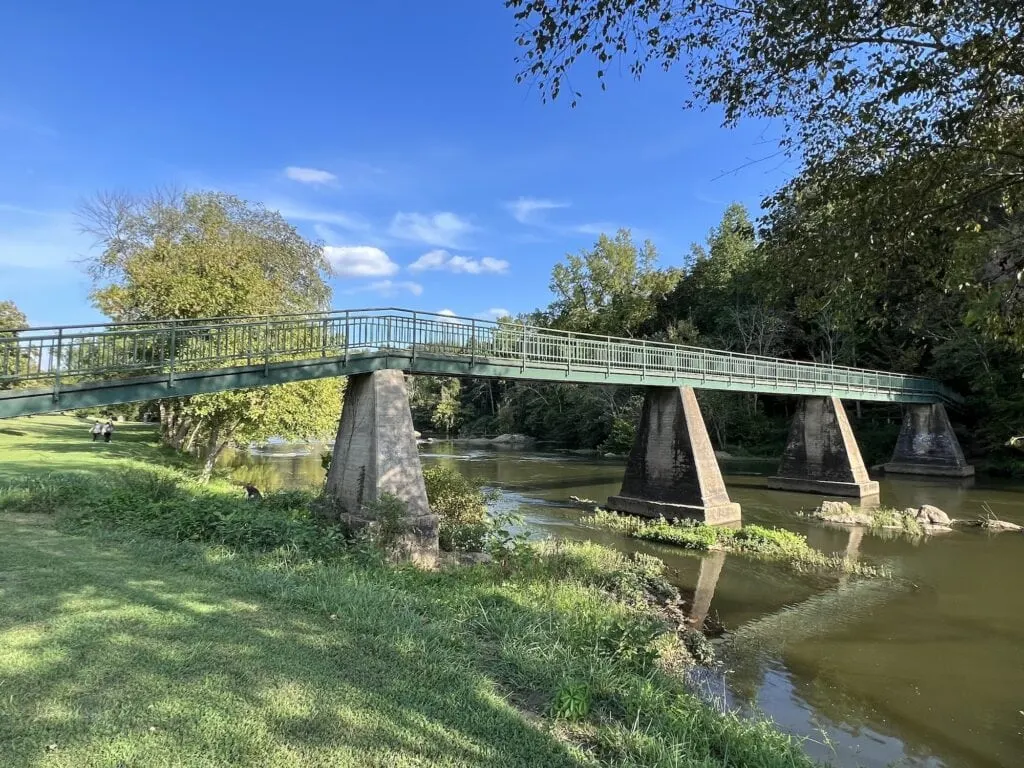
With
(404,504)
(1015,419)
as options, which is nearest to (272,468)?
(404,504)

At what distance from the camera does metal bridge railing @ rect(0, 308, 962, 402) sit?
1004 centimetres

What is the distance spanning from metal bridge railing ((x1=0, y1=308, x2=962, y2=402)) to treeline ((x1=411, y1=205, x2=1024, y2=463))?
4.04 metres

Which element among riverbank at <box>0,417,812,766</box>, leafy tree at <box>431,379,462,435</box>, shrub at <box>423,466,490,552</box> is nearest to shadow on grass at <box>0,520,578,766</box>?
riverbank at <box>0,417,812,766</box>

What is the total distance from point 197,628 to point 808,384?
91.2ft

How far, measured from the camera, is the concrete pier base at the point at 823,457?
27.3m

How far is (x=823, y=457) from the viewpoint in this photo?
93.5ft

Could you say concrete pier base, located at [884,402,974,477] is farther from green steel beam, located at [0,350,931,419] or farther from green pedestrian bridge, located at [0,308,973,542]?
green steel beam, located at [0,350,931,419]

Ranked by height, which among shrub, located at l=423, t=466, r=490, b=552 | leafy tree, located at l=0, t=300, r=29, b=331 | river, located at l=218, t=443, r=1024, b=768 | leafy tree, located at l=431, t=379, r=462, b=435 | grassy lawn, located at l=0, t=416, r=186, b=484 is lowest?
river, located at l=218, t=443, r=1024, b=768

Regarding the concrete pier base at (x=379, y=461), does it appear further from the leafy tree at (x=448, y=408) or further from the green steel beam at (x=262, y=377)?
the leafy tree at (x=448, y=408)

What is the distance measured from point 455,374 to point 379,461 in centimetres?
392

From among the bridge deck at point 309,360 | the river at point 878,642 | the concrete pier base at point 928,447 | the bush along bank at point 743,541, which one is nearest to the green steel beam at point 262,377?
the bridge deck at point 309,360

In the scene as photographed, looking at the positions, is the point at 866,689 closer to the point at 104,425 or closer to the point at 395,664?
the point at 395,664

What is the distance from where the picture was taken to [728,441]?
47.8m

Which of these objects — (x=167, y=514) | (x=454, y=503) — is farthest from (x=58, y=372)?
(x=454, y=503)
